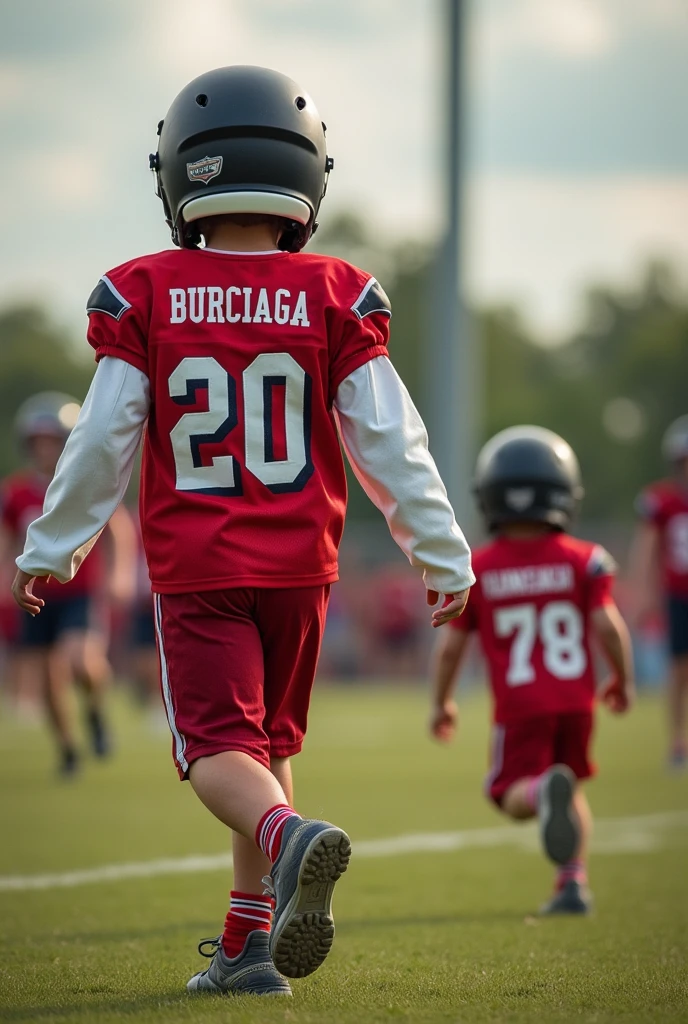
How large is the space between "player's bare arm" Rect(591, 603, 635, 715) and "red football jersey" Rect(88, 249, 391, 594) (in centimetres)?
211

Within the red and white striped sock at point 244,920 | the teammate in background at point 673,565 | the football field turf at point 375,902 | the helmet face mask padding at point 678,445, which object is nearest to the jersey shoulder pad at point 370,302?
the red and white striped sock at point 244,920

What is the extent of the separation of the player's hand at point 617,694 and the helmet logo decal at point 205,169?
2707 millimetres

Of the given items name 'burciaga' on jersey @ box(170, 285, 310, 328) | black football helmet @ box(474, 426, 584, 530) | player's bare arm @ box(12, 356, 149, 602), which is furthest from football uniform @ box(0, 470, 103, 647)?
name 'burciaga' on jersey @ box(170, 285, 310, 328)

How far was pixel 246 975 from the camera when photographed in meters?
3.47

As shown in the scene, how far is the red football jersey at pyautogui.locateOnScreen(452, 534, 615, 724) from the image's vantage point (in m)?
5.54

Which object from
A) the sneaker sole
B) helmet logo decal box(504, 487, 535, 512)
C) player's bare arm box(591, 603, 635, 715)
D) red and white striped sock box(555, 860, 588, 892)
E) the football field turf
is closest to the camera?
the sneaker sole

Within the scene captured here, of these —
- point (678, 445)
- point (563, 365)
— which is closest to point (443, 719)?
point (678, 445)

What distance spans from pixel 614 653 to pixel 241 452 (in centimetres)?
236

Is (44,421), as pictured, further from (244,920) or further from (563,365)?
(563,365)

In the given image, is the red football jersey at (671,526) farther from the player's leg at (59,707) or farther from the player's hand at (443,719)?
the player's hand at (443,719)

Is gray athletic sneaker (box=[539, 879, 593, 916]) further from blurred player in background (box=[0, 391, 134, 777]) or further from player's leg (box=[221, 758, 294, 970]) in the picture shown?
blurred player in background (box=[0, 391, 134, 777])

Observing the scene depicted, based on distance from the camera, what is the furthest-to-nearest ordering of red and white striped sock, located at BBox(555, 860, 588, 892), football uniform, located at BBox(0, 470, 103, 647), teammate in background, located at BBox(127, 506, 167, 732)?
teammate in background, located at BBox(127, 506, 167, 732) → football uniform, located at BBox(0, 470, 103, 647) → red and white striped sock, located at BBox(555, 860, 588, 892)

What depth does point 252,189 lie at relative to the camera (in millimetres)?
3592

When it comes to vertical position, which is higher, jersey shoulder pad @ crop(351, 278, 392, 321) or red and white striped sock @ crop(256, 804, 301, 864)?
jersey shoulder pad @ crop(351, 278, 392, 321)
